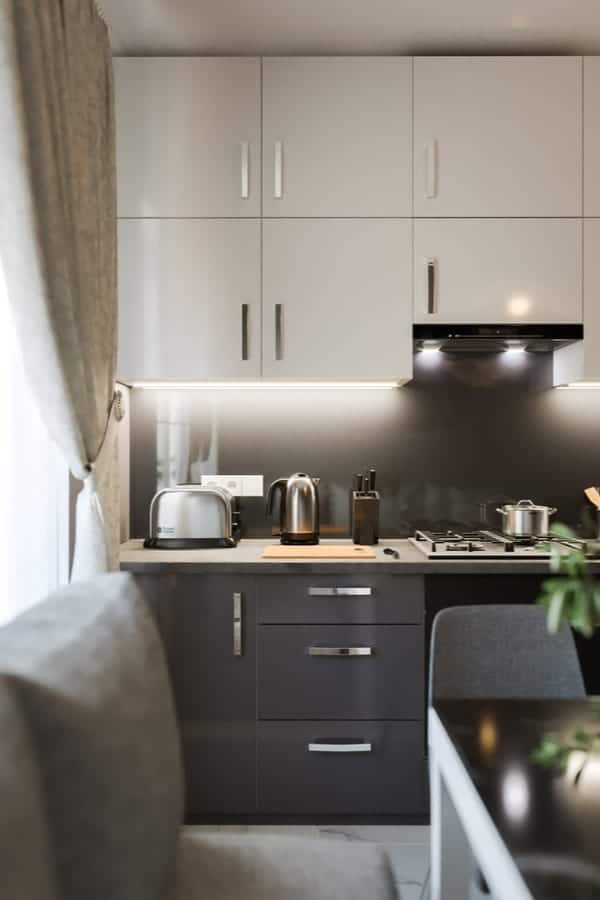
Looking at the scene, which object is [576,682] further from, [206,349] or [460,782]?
[206,349]

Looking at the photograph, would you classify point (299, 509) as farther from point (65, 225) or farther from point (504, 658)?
point (65, 225)

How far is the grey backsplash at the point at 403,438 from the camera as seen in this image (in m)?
3.22

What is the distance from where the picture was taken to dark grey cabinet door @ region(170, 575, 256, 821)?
2568 mm

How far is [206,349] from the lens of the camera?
2848 millimetres

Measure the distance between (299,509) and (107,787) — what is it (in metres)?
2.00

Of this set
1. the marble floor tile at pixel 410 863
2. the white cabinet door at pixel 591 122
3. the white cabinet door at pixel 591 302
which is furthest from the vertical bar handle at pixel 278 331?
the marble floor tile at pixel 410 863

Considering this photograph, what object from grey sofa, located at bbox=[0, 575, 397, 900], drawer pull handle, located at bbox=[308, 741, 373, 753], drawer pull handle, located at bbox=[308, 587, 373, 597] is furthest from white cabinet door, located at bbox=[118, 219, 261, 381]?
grey sofa, located at bbox=[0, 575, 397, 900]

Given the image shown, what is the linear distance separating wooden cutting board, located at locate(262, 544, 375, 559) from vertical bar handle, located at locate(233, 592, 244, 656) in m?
0.18

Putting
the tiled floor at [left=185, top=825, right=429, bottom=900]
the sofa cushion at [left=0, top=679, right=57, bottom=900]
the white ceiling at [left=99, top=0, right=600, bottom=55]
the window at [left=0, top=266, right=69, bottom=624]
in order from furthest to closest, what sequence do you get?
the white ceiling at [left=99, top=0, right=600, bottom=55] < the tiled floor at [left=185, top=825, right=429, bottom=900] < the window at [left=0, top=266, right=69, bottom=624] < the sofa cushion at [left=0, top=679, right=57, bottom=900]

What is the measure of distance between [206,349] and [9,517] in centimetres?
111

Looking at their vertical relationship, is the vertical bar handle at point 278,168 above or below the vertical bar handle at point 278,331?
above

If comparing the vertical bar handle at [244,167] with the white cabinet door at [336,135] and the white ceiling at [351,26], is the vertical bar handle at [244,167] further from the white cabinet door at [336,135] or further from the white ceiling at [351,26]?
the white ceiling at [351,26]

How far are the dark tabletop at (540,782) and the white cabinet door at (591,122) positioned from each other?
212 centimetres

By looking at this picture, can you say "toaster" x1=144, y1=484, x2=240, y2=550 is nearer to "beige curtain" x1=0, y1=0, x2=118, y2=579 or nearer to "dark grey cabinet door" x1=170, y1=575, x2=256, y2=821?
"dark grey cabinet door" x1=170, y1=575, x2=256, y2=821
